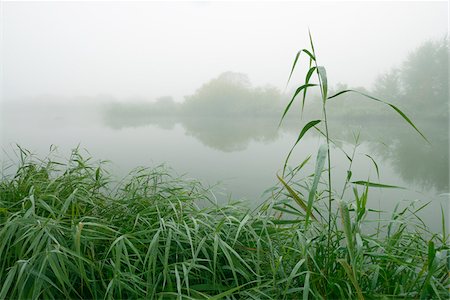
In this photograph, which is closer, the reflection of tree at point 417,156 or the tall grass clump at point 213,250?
the tall grass clump at point 213,250

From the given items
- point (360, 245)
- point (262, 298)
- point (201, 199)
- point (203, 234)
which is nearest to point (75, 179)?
point (201, 199)

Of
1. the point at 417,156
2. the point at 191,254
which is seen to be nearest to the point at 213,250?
the point at 191,254

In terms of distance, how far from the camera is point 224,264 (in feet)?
3.13

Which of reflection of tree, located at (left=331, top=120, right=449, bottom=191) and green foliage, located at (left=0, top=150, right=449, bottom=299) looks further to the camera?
reflection of tree, located at (left=331, top=120, right=449, bottom=191)

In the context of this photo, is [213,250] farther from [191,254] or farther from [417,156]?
[417,156]

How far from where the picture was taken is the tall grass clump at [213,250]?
28.9 inches

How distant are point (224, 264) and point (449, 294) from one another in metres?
0.62

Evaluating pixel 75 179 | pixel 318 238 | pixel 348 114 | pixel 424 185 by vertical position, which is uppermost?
pixel 348 114

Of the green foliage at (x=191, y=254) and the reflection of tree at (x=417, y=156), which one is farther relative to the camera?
the reflection of tree at (x=417, y=156)

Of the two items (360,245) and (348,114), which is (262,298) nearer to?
(360,245)

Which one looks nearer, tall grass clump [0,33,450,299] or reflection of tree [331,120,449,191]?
tall grass clump [0,33,450,299]

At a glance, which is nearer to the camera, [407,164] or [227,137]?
[407,164]

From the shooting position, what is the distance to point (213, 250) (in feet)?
2.95

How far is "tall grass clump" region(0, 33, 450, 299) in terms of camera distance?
73cm
